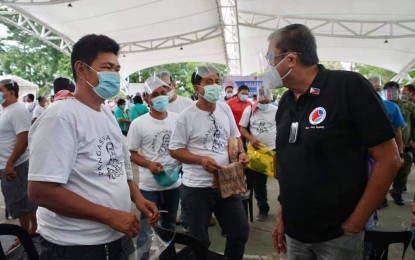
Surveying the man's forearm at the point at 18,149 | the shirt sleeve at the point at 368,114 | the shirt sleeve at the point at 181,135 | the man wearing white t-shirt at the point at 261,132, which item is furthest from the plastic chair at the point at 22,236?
the man wearing white t-shirt at the point at 261,132

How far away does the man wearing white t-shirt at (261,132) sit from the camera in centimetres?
482

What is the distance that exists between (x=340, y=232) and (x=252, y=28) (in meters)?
11.3

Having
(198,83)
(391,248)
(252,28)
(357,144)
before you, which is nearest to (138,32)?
(252,28)

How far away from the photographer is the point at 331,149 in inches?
62.4

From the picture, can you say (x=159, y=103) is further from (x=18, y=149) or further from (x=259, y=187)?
(x=259, y=187)

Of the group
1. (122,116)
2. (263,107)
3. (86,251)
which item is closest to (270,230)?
(263,107)

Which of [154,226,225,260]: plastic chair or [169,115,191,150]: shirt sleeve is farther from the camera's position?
[169,115,191,150]: shirt sleeve

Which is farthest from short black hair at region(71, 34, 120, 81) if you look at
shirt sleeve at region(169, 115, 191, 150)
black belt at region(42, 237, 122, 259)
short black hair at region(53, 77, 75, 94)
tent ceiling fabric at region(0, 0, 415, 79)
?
tent ceiling fabric at region(0, 0, 415, 79)

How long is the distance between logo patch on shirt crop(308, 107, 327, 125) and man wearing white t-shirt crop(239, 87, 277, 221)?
308 cm

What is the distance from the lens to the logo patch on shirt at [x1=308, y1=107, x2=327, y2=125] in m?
1.61

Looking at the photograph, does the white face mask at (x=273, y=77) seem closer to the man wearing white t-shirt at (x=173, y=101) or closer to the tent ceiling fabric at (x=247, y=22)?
the man wearing white t-shirt at (x=173, y=101)

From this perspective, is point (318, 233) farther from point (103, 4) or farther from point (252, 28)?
point (252, 28)

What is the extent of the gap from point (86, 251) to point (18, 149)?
97.2 inches

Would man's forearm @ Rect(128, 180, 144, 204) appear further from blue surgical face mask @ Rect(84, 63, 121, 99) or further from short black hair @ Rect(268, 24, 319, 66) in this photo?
short black hair @ Rect(268, 24, 319, 66)
